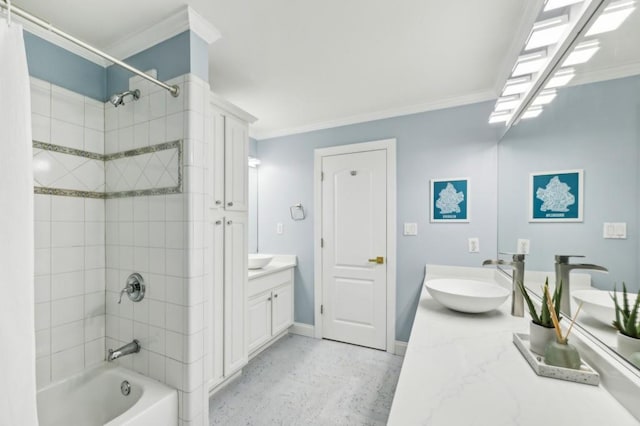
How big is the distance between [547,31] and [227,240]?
2051 millimetres

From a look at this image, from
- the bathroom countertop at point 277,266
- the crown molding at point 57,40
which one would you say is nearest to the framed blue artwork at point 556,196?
the bathroom countertop at point 277,266

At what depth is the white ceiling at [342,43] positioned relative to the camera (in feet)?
4.53

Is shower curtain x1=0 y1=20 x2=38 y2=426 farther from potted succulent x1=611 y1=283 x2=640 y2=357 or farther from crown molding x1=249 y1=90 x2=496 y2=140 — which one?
crown molding x1=249 y1=90 x2=496 y2=140

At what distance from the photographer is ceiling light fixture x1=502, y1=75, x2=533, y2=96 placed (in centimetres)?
150

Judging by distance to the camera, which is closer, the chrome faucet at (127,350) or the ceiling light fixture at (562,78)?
the ceiling light fixture at (562,78)

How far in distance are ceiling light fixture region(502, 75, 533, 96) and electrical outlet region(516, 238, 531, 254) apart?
90cm

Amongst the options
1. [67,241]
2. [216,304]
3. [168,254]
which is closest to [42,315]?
[67,241]

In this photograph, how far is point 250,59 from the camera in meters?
1.83

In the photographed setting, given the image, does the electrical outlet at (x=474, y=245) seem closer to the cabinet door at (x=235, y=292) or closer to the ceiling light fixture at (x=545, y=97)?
the ceiling light fixture at (x=545, y=97)

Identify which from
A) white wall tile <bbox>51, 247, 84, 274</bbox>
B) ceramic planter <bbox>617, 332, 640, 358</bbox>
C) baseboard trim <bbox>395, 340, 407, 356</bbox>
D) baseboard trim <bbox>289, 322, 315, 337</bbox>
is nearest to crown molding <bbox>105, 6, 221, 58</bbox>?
white wall tile <bbox>51, 247, 84, 274</bbox>

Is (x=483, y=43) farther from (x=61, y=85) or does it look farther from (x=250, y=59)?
(x=61, y=85)

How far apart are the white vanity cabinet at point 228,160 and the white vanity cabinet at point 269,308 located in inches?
30.2

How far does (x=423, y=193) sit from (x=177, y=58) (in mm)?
2139

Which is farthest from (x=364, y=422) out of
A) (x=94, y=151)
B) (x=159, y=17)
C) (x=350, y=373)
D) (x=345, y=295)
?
(x=159, y=17)
